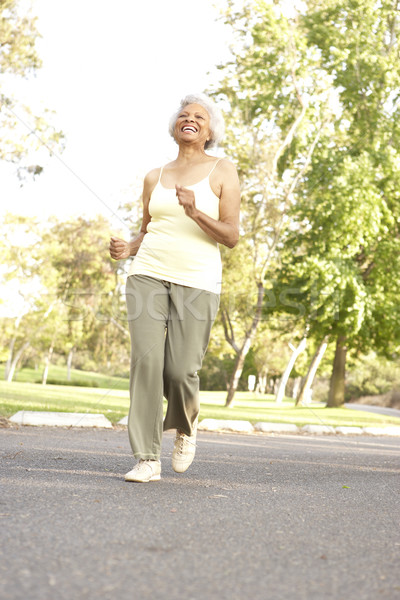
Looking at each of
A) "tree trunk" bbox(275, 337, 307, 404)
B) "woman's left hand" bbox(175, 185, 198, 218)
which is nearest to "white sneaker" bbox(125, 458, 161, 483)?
"woman's left hand" bbox(175, 185, 198, 218)

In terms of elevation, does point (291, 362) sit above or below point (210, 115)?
below

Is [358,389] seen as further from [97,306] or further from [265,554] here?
[265,554]

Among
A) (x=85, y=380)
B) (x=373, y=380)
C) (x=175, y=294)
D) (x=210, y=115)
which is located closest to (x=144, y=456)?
(x=175, y=294)

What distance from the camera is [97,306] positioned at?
4262 centimetres

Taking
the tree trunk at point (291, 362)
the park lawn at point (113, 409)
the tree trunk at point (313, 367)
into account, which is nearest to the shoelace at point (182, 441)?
the park lawn at point (113, 409)

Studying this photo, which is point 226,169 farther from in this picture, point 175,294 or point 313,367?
point 313,367

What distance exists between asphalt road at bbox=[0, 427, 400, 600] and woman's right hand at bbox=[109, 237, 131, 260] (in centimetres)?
148

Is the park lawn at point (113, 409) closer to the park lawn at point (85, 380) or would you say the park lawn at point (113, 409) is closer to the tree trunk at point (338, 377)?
the tree trunk at point (338, 377)

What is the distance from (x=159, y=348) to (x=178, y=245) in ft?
2.28

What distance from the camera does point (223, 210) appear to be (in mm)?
4980

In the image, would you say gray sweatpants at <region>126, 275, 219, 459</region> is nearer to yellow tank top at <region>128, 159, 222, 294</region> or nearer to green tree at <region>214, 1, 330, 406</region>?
yellow tank top at <region>128, 159, 222, 294</region>

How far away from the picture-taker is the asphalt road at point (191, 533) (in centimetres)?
240

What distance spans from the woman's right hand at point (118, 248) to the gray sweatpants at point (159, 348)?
0.63 ft

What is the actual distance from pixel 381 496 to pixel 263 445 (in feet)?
15.7
